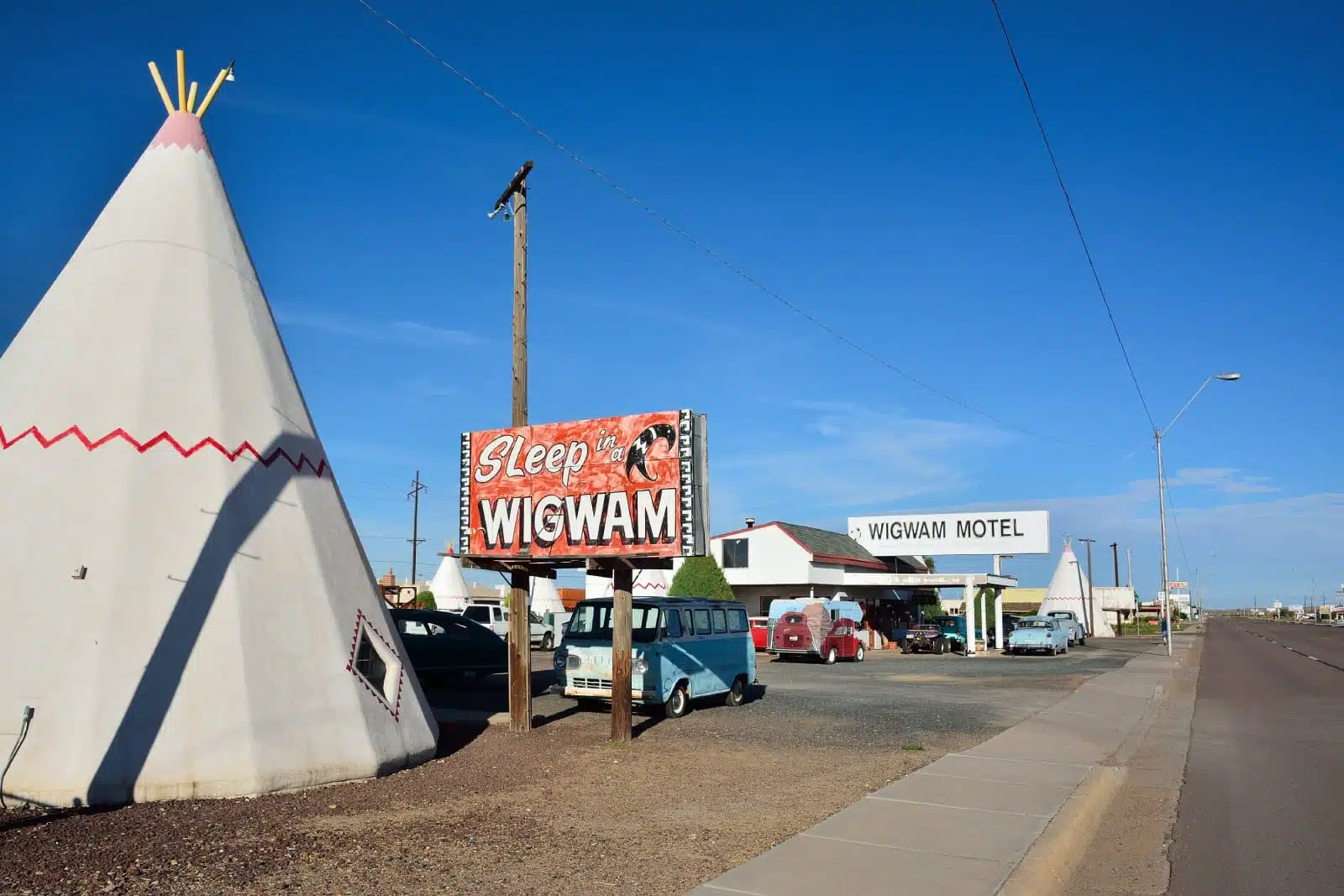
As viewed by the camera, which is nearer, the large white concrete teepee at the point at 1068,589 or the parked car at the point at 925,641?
the parked car at the point at 925,641

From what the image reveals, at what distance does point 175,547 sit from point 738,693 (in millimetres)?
10894

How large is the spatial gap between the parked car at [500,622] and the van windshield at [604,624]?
43.4ft

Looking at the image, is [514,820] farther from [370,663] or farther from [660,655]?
[660,655]

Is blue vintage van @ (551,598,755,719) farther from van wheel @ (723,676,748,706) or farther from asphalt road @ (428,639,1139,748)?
asphalt road @ (428,639,1139,748)

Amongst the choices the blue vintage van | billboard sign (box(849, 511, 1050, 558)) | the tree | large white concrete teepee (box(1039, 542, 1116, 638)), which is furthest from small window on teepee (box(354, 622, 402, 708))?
large white concrete teepee (box(1039, 542, 1116, 638))

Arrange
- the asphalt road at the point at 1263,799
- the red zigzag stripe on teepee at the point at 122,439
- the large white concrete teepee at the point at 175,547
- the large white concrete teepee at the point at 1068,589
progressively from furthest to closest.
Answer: the large white concrete teepee at the point at 1068,589 < the red zigzag stripe on teepee at the point at 122,439 < the large white concrete teepee at the point at 175,547 < the asphalt road at the point at 1263,799

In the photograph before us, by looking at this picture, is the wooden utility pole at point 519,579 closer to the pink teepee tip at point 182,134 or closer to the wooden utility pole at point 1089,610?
the pink teepee tip at point 182,134

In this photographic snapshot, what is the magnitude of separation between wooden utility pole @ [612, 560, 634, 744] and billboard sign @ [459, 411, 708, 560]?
42 centimetres

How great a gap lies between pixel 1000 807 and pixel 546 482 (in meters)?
6.94

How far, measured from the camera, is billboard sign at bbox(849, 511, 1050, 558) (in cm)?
4488

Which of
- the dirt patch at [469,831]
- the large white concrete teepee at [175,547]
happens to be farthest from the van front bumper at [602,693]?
the large white concrete teepee at [175,547]

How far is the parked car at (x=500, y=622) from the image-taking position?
30547 millimetres

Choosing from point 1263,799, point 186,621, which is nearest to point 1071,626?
point 1263,799

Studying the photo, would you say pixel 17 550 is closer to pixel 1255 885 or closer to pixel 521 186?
pixel 521 186
